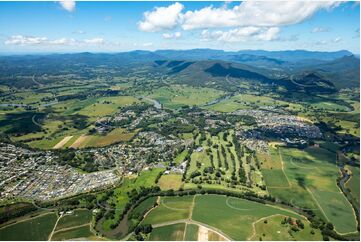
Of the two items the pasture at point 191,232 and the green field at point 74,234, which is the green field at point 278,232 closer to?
the pasture at point 191,232

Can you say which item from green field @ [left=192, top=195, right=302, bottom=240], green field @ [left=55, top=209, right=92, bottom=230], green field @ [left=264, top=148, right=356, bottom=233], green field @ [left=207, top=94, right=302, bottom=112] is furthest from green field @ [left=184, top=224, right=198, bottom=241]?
green field @ [left=207, top=94, right=302, bottom=112]

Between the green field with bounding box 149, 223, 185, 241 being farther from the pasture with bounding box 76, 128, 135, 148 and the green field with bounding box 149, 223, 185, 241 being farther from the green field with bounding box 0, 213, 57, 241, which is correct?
the pasture with bounding box 76, 128, 135, 148

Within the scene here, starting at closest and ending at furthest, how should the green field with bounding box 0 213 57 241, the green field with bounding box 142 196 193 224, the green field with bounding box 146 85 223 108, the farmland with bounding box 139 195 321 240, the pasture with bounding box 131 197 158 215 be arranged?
the farmland with bounding box 139 195 321 240
the green field with bounding box 0 213 57 241
the green field with bounding box 142 196 193 224
the pasture with bounding box 131 197 158 215
the green field with bounding box 146 85 223 108

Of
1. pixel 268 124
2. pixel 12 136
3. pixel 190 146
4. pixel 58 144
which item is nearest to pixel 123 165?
pixel 190 146

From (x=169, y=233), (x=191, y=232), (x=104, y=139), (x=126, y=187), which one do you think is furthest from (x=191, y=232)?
(x=104, y=139)

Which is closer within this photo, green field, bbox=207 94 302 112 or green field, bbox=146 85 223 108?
green field, bbox=207 94 302 112

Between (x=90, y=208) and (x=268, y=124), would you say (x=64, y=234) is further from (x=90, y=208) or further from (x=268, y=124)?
(x=268, y=124)
